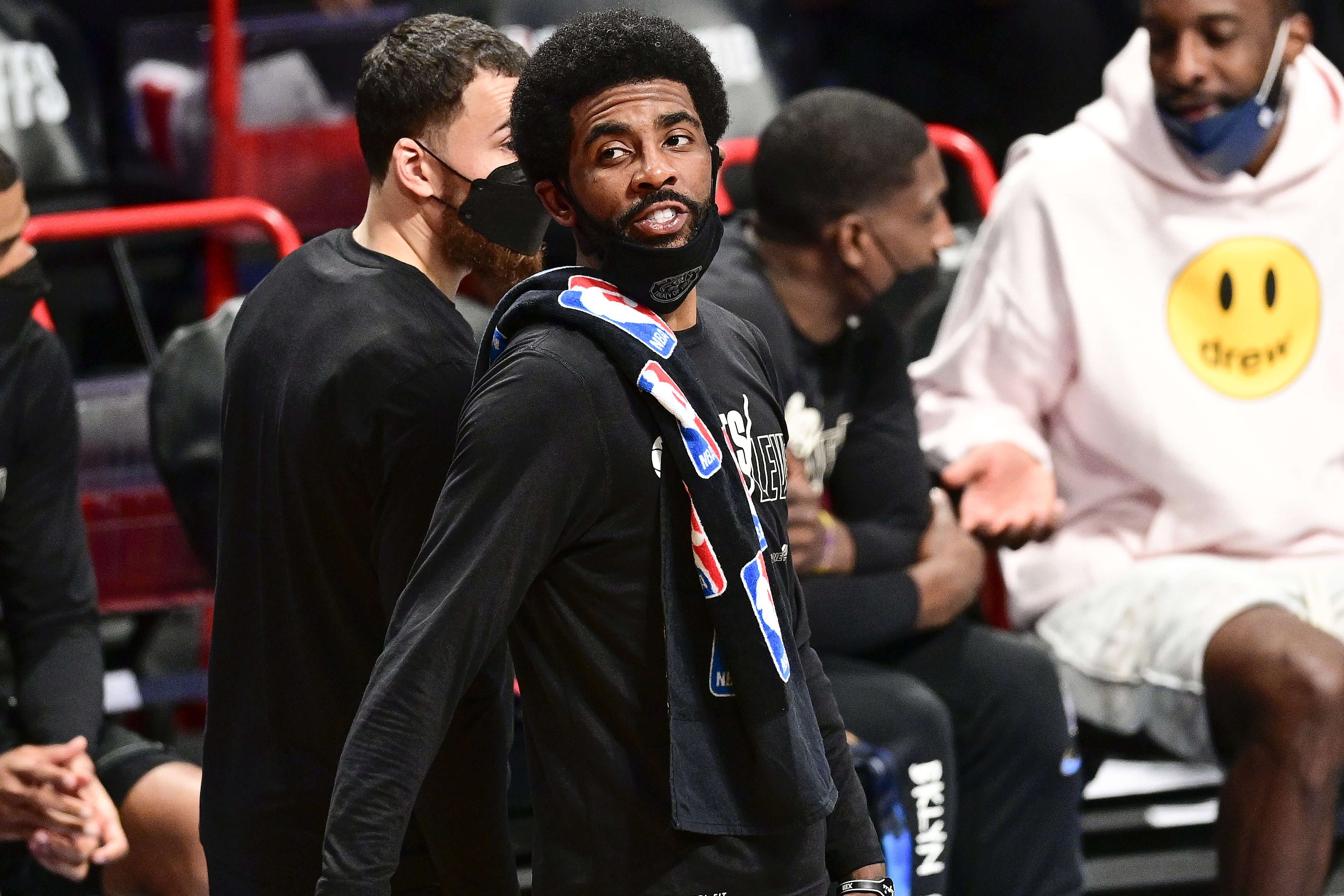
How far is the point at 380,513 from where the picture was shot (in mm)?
1766

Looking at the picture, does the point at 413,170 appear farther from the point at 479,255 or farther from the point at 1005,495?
the point at 1005,495

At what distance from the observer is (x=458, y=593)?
4.90 ft

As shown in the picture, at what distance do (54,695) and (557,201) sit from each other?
1.37 meters

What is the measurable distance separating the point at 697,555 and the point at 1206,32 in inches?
75.4

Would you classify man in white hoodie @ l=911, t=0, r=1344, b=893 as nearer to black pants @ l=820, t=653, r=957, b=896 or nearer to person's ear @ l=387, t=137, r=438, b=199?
black pants @ l=820, t=653, r=957, b=896

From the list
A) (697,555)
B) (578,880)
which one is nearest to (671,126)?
(697,555)

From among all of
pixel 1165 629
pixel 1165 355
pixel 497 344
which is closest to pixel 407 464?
pixel 497 344

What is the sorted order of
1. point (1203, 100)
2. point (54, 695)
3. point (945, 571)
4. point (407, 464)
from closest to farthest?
point (407, 464), point (54, 695), point (945, 571), point (1203, 100)

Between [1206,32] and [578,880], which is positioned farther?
[1206,32]

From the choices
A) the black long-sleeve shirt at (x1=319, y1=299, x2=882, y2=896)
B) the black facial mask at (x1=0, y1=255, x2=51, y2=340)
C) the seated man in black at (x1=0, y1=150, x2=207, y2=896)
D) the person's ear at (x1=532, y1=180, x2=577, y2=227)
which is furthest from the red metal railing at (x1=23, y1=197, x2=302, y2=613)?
the black long-sleeve shirt at (x1=319, y1=299, x2=882, y2=896)

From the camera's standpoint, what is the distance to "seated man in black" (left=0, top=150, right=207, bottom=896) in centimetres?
252

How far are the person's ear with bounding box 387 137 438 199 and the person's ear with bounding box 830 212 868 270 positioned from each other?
1.02m

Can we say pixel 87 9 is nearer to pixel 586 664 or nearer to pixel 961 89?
pixel 961 89

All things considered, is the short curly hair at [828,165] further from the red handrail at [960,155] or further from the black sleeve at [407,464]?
the black sleeve at [407,464]
